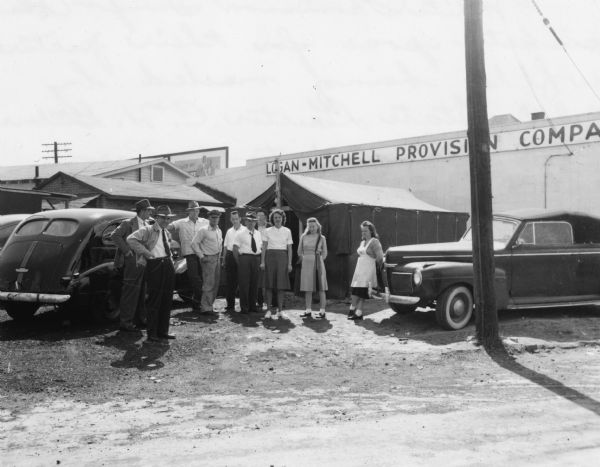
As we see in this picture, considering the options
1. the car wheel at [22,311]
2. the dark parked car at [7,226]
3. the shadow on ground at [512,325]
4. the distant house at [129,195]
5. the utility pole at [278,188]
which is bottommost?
the shadow on ground at [512,325]

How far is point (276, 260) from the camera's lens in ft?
32.3

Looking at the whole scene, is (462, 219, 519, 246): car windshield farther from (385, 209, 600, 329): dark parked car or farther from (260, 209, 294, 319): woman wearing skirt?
(260, 209, 294, 319): woman wearing skirt

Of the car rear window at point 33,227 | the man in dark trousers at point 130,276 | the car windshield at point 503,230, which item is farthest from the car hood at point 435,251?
the car rear window at point 33,227

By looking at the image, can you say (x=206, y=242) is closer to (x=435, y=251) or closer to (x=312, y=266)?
(x=312, y=266)

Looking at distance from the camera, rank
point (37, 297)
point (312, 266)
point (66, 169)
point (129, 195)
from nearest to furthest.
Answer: point (37, 297) → point (312, 266) → point (129, 195) → point (66, 169)

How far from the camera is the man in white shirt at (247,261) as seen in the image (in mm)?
9820

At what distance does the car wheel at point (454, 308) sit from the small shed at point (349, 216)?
3.65m

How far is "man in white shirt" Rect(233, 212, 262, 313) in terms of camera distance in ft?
32.2

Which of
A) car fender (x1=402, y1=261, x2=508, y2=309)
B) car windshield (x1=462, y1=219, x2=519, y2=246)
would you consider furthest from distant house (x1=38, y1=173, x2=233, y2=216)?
car fender (x1=402, y1=261, x2=508, y2=309)

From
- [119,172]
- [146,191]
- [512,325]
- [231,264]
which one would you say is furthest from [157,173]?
[512,325]

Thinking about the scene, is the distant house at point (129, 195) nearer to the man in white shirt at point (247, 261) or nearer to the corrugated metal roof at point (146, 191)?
the corrugated metal roof at point (146, 191)

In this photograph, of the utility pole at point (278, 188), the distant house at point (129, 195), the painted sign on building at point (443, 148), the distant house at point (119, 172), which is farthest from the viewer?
the distant house at point (119, 172)

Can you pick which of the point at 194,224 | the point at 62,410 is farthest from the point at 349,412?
the point at 194,224

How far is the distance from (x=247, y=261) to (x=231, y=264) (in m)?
0.64
